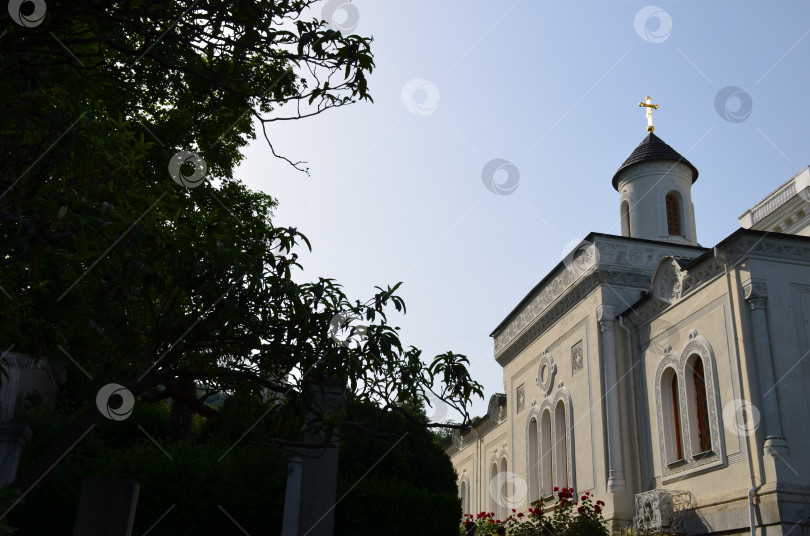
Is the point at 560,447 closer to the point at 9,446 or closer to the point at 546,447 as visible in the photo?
the point at 546,447

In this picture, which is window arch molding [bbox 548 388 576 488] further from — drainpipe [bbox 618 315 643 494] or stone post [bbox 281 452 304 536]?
stone post [bbox 281 452 304 536]

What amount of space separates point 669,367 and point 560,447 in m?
5.39

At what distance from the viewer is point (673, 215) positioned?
69.2 ft

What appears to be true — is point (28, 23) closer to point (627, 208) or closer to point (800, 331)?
point (800, 331)

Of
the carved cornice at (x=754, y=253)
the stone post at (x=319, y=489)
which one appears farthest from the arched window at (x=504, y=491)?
the stone post at (x=319, y=489)

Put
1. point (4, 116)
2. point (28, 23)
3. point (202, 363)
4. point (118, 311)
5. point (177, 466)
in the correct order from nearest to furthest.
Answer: point (4, 116), point (28, 23), point (118, 311), point (202, 363), point (177, 466)

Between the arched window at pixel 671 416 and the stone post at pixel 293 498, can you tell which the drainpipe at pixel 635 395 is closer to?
the arched window at pixel 671 416

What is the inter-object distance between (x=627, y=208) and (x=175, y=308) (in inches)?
724

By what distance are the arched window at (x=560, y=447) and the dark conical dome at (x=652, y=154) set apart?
7618 millimetres

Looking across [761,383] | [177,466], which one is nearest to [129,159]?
[177,466]

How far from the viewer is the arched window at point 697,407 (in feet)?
48.2

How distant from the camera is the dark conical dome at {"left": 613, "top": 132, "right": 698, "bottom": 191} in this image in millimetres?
21469

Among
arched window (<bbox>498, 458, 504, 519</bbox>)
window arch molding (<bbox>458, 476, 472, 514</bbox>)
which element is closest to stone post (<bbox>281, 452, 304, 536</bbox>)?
arched window (<bbox>498, 458, 504, 519</bbox>)

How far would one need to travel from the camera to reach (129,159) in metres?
6.48
